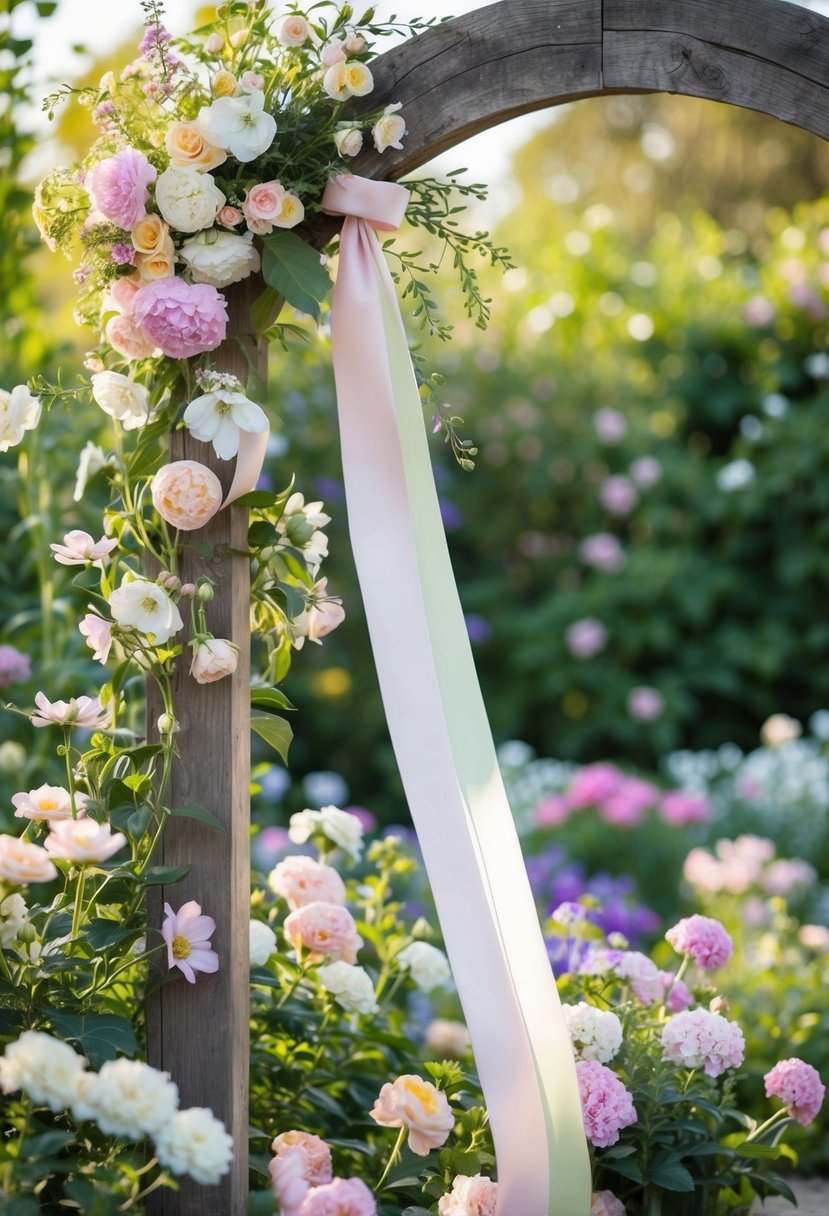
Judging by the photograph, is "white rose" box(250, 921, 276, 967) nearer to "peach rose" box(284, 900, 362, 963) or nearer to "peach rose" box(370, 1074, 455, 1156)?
"peach rose" box(284, 900, 362, 963)

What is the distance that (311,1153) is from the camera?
140cm

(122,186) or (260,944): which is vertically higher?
(122,186)

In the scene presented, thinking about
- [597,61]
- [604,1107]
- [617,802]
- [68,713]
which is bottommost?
[604,1107]

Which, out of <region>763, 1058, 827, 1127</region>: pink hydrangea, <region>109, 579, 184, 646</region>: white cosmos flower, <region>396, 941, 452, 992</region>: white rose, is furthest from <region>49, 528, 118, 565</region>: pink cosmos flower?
<region>763, 1058, 827, 1127</region>: pink hydrangea

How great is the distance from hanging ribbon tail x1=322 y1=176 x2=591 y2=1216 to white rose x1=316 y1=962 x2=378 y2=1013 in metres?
0.28

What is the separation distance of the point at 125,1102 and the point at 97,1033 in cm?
29

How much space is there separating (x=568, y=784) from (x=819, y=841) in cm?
78

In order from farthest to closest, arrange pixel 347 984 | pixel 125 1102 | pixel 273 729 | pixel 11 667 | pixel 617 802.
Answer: pixel 617 802, pixel 11 667, pixel 347 984, pixel 273 729, pixel 125 1102

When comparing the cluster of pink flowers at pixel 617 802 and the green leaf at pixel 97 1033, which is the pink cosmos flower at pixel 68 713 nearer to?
the green leaf at pixel 97 1033

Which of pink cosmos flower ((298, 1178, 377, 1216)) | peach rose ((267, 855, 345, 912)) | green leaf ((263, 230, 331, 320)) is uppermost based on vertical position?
green leaf ((263, 230, 331, 320))

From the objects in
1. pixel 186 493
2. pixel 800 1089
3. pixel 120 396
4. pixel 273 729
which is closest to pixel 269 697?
pixel 273 729

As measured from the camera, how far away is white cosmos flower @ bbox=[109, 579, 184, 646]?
1.35 m

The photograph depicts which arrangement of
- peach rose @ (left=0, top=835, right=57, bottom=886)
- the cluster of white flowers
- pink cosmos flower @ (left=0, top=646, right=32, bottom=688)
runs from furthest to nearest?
pink cosmos flower @ (left=0, top=646, right=32, bottom=688) → peach rose @ (left=0, top=835, right=57, bottom=886) → the cluster of white flowers

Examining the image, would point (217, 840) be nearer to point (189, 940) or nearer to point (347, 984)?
point (189, 940)
